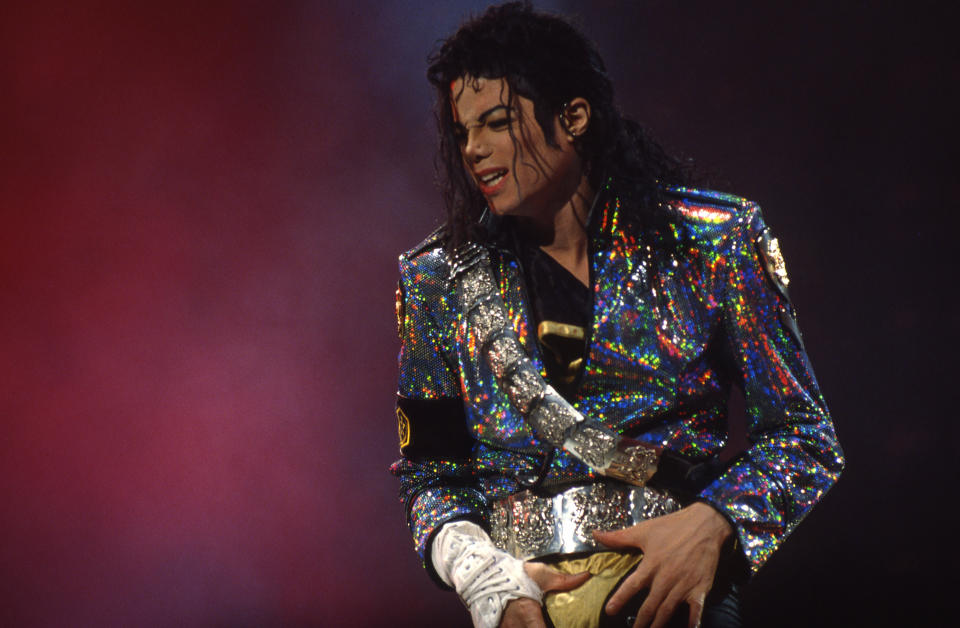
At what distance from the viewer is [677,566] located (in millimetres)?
1448

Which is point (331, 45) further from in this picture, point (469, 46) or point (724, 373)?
point (724, 373)

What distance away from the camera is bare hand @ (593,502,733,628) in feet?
4.75

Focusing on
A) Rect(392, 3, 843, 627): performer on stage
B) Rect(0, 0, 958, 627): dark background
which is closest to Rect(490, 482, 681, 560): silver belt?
Rect(392, 3, 843, 627): performer on stage

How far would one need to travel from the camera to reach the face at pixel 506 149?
1776 mm

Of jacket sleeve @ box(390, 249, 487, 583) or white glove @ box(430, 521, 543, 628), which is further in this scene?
jacket sleeve @ box(390, 249, 487, 583)

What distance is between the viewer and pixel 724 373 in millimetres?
1779

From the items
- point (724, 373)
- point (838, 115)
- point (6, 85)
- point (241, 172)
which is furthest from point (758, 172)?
point (6, 85)

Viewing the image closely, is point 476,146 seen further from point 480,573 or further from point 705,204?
point 480,573

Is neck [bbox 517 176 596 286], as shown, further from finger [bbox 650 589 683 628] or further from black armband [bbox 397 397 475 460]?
finger [bbox 650 589 683 628]

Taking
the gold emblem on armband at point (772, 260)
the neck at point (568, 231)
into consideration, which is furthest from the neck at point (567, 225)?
the gold emblem on armband at point (772, 260)

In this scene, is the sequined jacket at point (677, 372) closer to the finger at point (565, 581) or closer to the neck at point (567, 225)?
the neck at point (567, 225)

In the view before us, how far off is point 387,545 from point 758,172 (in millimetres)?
2003

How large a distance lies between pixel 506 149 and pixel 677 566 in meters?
0.86

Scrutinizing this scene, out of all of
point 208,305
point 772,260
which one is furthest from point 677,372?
point 208,305
